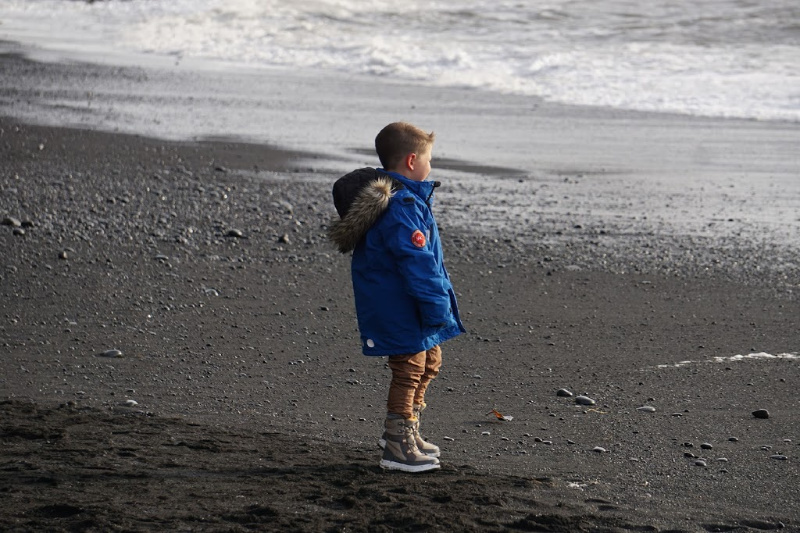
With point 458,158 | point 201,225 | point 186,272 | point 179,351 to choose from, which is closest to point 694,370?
point 179,351

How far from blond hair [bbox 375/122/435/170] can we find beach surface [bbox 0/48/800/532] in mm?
1227

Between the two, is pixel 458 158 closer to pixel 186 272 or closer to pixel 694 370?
pixel 186 272

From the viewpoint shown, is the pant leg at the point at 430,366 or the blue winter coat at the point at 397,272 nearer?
the blue winter coat at the point at 397,272

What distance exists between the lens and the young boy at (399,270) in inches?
161

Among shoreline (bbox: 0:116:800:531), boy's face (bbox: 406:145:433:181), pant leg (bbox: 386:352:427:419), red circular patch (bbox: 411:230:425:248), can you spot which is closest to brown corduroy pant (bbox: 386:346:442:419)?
pant leg (bbox: 386:352:427:419)

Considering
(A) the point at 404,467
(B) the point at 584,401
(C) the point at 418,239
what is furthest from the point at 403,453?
(B) the point at 584,401

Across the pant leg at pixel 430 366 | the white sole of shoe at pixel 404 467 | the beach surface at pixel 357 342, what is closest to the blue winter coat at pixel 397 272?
the pant leg at pixel 430 366

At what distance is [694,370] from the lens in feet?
18.7

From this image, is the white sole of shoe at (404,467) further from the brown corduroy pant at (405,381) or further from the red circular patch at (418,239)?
the red circular patch at (418,239)

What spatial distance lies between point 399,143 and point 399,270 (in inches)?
20.1

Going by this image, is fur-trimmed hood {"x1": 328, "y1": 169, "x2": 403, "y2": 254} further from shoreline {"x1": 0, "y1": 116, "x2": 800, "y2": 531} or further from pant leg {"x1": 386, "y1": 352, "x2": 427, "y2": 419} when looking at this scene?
shoreline {"x1": 0, "y1": 116, "x2": 800, "y2": 531}

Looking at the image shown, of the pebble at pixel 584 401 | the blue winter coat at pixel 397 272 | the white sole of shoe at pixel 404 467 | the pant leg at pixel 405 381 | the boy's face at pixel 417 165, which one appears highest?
the boy's face at pixel 417 165

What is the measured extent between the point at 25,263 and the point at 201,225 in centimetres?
157

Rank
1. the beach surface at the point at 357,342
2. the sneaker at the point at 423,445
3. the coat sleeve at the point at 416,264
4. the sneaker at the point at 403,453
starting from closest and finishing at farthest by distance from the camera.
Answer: the beach surface at the point at 357,342 < the coat sleeve at the point at 416,264 < the sneaker at the point at 403,453 < the sneaker at the point at 423,445
